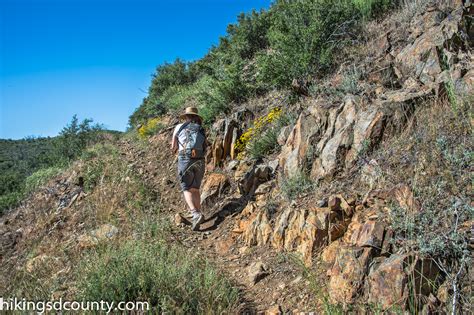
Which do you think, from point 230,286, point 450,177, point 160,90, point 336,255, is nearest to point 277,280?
point 230,286

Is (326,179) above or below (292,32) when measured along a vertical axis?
below

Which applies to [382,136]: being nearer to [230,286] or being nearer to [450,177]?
[450,177]

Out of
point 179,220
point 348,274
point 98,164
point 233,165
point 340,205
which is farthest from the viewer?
point 98,164

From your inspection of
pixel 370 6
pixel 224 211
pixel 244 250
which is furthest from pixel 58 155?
pixel 370 6

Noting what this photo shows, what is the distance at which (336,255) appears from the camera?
3.38 m

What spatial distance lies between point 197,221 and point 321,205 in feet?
7.77

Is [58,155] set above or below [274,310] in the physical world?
above

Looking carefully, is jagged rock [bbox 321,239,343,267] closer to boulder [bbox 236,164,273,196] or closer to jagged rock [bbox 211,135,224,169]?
boulder [bbox 236,164,273,196]

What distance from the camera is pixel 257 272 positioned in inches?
155

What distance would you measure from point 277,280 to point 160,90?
1215cm

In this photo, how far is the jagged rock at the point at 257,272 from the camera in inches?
153

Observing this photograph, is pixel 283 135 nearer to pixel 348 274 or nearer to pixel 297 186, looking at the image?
pixel 297 186

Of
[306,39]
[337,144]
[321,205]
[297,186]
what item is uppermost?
[306,39]

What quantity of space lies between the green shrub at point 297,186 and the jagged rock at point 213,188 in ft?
6.02
